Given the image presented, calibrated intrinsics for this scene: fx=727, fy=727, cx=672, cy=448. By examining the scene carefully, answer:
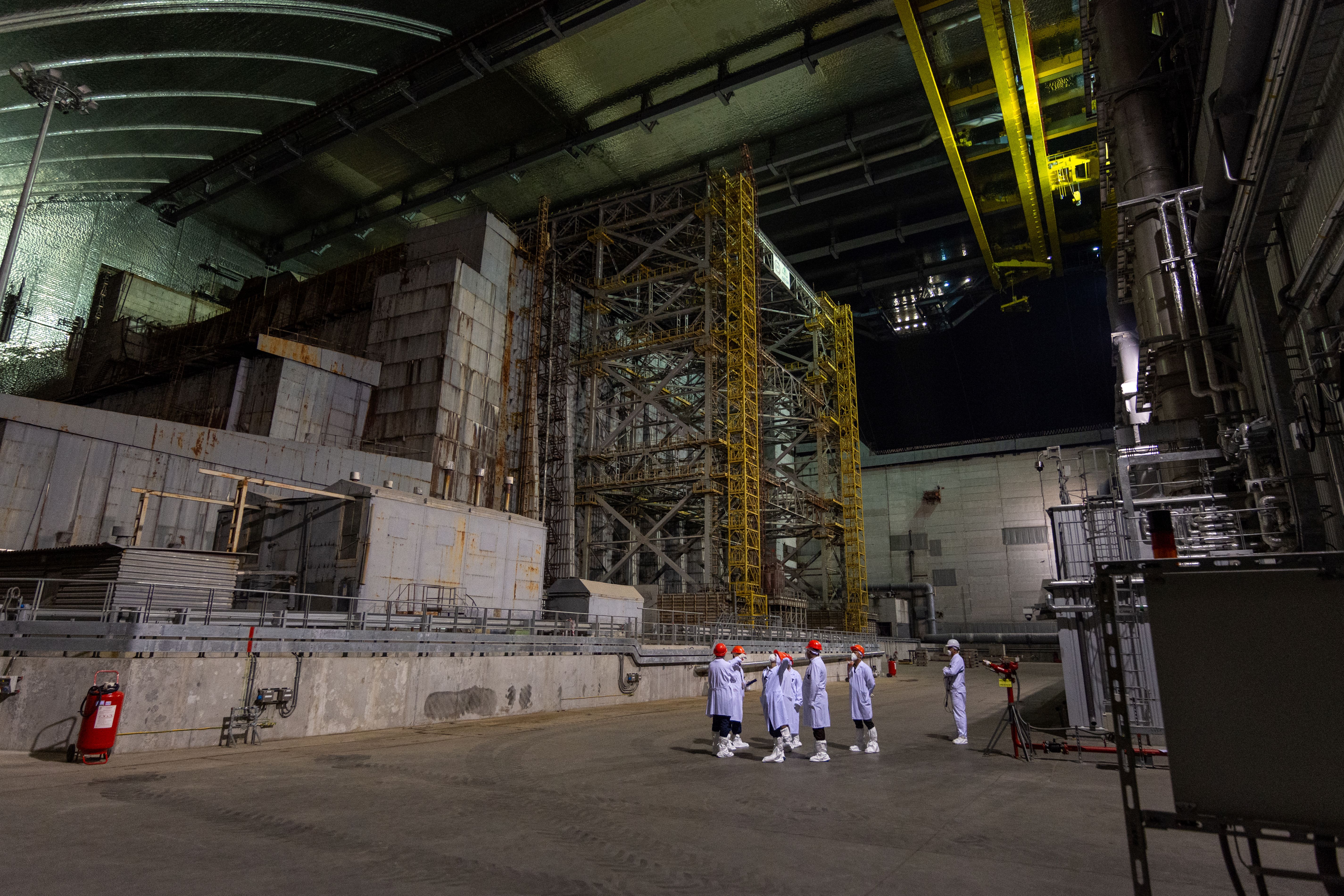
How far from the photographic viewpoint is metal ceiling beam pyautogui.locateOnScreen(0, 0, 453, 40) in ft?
91.9

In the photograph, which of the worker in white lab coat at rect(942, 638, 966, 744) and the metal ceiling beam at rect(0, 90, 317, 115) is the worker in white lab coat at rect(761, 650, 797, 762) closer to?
the worker in white lab coat at rect(942, 638, 966, 744)

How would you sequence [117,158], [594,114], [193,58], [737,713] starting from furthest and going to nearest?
1. [594,114]
2. [117,158]
3. [193,58]
4. [737,713]

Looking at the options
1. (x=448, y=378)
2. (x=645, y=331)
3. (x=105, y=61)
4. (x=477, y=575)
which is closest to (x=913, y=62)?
(x=645, y=331)

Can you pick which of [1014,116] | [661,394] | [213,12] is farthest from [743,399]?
[213,12]

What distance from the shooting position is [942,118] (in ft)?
111

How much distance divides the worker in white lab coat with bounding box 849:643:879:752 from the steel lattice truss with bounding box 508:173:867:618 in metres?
23.5

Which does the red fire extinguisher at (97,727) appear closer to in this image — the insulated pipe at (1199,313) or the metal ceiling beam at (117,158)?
the insulated pipe at (1199,313)

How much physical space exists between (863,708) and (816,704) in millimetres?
898

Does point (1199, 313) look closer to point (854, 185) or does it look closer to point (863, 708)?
point (863, 708)

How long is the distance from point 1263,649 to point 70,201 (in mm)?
55691

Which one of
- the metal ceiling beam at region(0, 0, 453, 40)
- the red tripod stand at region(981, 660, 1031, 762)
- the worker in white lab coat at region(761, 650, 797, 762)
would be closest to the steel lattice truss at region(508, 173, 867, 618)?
the metal ceiling beam at region(0, 0, 453, 40)

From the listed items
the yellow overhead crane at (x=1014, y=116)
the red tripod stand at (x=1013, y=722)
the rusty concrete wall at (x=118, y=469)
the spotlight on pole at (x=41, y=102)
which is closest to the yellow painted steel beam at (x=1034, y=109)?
the yellow overhead crane at (x=1014, y=116)

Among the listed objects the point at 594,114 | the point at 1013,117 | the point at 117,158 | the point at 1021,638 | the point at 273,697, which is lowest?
the point at 273,697

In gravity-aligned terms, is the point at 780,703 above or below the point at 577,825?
above
